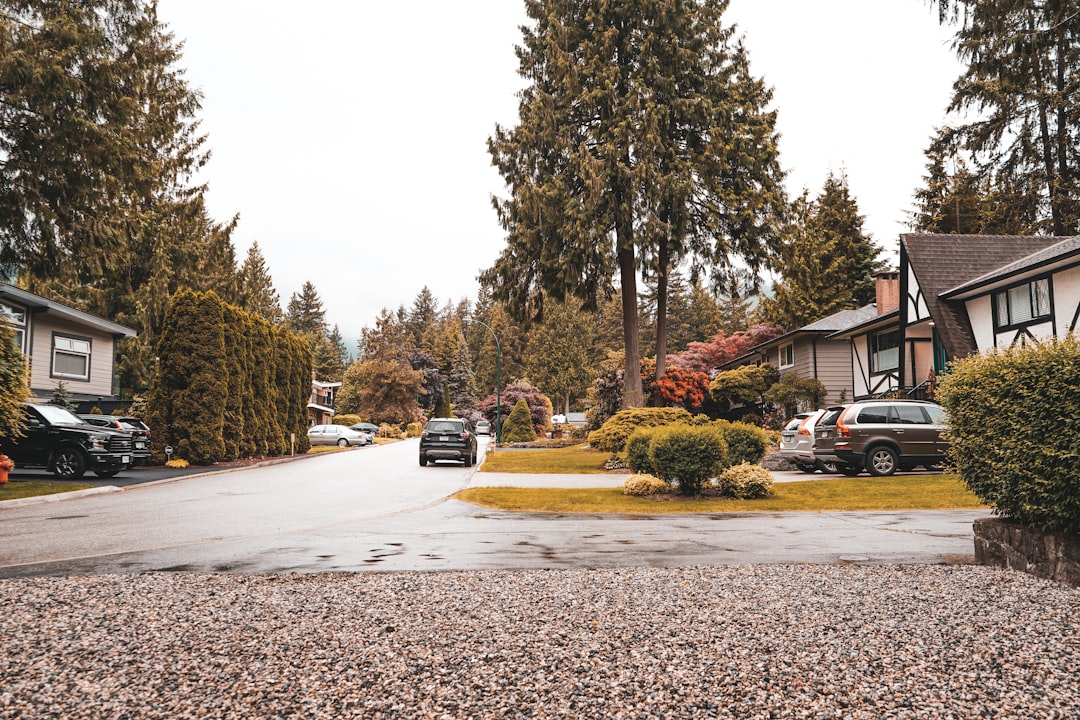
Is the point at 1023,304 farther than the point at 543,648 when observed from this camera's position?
Yes

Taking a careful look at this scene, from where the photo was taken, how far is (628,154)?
28266mm

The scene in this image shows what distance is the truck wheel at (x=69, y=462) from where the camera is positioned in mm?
19797

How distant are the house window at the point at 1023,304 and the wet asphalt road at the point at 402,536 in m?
13.9

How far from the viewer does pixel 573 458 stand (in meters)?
30.4

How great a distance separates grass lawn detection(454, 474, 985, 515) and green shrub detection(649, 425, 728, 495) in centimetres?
51

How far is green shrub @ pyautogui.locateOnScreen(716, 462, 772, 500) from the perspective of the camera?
1487 cm

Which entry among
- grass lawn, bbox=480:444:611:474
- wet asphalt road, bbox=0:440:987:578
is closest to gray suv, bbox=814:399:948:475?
wet asphalt road, bbox=0:440:987:578

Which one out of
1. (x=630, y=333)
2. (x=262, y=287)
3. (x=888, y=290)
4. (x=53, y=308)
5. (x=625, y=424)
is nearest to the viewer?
(x=625, y=424)

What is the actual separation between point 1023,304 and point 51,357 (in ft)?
118

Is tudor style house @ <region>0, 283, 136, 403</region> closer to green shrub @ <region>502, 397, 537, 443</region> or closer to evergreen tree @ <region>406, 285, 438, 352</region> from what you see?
green shrub @ <region>502, 397, 537, 443</region>

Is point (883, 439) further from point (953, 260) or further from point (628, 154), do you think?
point (628, 154)

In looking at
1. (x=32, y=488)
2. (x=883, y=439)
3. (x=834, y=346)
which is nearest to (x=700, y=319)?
(x=834, y=346)

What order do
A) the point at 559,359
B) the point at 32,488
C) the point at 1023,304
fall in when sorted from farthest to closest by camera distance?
the point at 559,359 < the point at 1023,304 < the point at 32,488

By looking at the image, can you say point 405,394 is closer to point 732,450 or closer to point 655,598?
point 732,450
